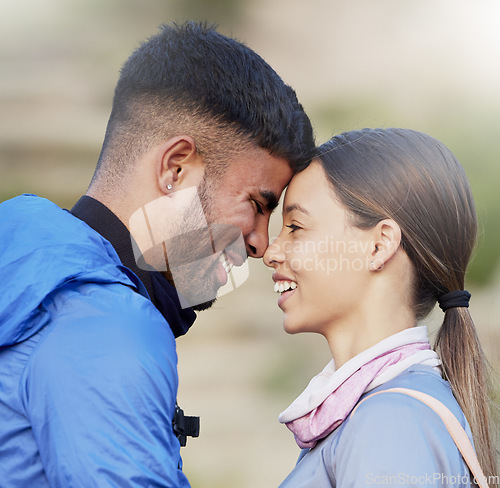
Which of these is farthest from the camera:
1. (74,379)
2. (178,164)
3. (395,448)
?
(178,164)

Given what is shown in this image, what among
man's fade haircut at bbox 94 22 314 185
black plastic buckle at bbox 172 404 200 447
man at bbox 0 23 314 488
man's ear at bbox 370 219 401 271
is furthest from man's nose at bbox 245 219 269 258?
black plastic buckle at bbox 172 404 200 447

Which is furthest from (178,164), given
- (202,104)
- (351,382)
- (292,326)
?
(351,382)

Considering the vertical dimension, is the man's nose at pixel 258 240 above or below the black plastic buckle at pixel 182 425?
above

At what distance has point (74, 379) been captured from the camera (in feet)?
2.64

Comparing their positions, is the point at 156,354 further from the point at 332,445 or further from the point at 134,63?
the point at 134,63

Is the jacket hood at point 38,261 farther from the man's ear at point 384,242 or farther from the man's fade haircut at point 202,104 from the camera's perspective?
the man's ear at point 384,242

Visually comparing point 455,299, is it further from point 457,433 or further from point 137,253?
point 137,253

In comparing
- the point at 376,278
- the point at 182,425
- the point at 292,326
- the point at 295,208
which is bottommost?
the point at 182,425

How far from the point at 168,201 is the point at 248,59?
1.18ft

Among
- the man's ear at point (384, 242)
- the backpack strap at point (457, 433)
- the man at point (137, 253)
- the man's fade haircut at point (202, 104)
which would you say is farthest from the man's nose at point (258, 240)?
the backpack strap at point (457, 433)

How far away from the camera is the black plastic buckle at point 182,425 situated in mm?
1155

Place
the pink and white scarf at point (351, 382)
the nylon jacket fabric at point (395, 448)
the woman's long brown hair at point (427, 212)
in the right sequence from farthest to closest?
the woman's long brown hair at point (427, 212) → the pink and white scarf at point (351, 382) → the nylon jacket fabric at point (395, 448)

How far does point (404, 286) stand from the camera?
4.05 ft

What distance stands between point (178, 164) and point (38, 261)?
0.44m
